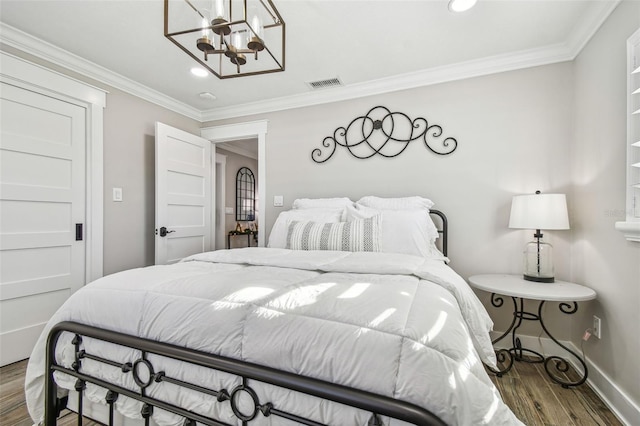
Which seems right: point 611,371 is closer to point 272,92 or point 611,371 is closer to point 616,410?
point 616,410

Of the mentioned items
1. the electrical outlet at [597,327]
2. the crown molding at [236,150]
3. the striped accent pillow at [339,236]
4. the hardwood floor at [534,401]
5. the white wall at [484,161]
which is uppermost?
the crown molding at [236,150]

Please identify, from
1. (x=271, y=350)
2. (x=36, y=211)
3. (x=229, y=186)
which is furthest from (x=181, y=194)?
(x=271, y=350)

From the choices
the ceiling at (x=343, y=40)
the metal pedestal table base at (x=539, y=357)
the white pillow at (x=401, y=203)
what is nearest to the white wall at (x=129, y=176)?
the ceiling at (x=343, y=40)

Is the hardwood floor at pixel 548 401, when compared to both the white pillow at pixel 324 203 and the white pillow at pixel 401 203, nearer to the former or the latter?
the white pillow at pixel 401 203

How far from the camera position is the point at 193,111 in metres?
3.73

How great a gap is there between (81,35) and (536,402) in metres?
3.89

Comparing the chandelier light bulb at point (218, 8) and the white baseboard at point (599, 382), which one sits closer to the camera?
the chandelier light bulb at point (218, 8)

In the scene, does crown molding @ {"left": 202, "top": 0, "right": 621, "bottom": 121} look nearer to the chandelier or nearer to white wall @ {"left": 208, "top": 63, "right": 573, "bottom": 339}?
white wall @ {"left": 208, "top": 63, "right": 573, "bottom": 339}

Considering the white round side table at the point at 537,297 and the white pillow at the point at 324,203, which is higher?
the white pillow at the point at 324,203

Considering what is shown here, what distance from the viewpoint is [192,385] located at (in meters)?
1.02

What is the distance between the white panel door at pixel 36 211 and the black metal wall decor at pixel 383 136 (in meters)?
2.24

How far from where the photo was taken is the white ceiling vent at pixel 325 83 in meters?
2.94

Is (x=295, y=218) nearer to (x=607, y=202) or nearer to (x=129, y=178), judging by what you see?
(x=129, y=178)

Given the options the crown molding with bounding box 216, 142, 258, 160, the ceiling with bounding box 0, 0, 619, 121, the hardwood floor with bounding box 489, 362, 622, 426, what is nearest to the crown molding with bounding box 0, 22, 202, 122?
the ceiling with bounding box 0, 0, 619, 121
